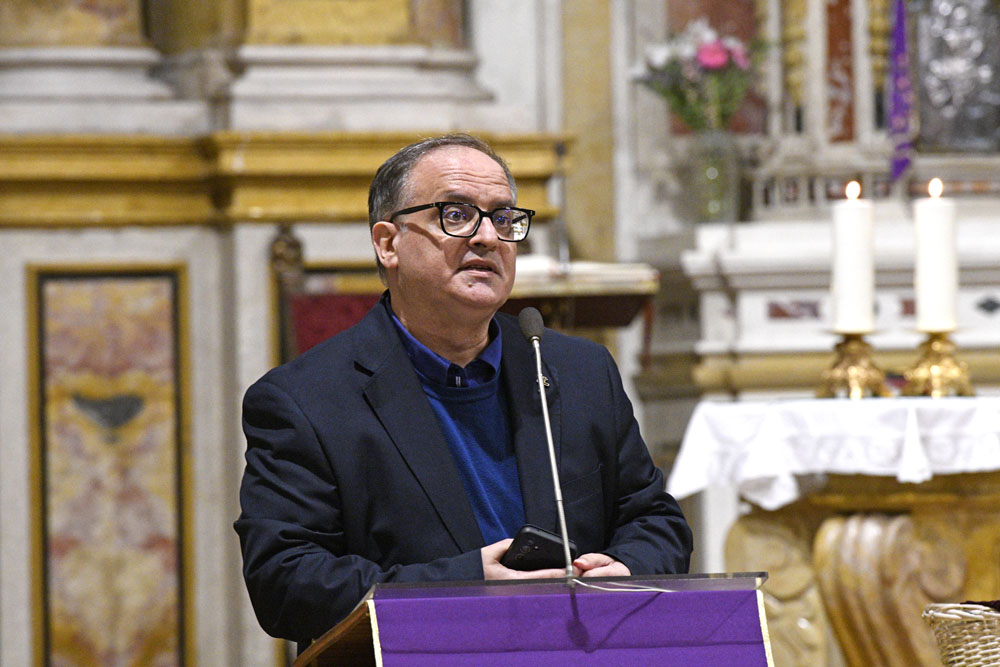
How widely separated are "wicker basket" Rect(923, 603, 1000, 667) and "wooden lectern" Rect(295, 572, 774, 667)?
1.93 feet

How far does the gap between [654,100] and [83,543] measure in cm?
281

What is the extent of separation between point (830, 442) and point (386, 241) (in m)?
1.63

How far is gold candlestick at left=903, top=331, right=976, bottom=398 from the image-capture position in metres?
3.95

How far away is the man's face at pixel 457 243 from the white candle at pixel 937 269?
1789mm

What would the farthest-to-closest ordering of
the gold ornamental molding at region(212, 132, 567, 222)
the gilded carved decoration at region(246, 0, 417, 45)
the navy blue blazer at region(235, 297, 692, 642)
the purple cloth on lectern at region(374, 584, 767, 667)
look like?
1. the gilded carved decoration at region(246, 0, 417, 45)
2. the gold ornamental molding at region(212, 132, 567, 222)
3. the navy blue blazer at region(235, 297, 692, 642)
4. the purple cloth on lectern at region(374, 584, 767, 667)

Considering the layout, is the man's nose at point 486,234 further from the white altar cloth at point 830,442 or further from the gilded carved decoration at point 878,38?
the gilded carved decoration at point 878,38

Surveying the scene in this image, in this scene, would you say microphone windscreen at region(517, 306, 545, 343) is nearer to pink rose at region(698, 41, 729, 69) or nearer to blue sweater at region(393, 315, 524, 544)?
blue sweater at region(393, 315, 524, 544)

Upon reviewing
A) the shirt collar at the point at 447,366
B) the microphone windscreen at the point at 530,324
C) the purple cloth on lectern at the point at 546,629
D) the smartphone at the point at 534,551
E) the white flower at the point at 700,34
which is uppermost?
the white flower at the point at 700,34

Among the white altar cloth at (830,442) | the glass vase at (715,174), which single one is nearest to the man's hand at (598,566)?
the white altar cloth at (830,442)

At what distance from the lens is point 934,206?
3.92m

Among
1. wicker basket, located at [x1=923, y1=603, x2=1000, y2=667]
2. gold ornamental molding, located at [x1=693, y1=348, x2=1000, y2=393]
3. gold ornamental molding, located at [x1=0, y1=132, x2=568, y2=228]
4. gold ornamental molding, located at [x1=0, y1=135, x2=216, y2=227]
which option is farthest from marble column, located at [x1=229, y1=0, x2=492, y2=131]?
wicker basket, located at [x1=923, y1=603, x2=1000, y2=667]

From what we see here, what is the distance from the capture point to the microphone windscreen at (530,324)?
2.34m

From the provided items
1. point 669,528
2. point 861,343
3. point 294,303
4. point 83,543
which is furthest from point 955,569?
point 83,543

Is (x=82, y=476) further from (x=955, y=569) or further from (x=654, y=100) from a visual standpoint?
(x=955, y=569)
